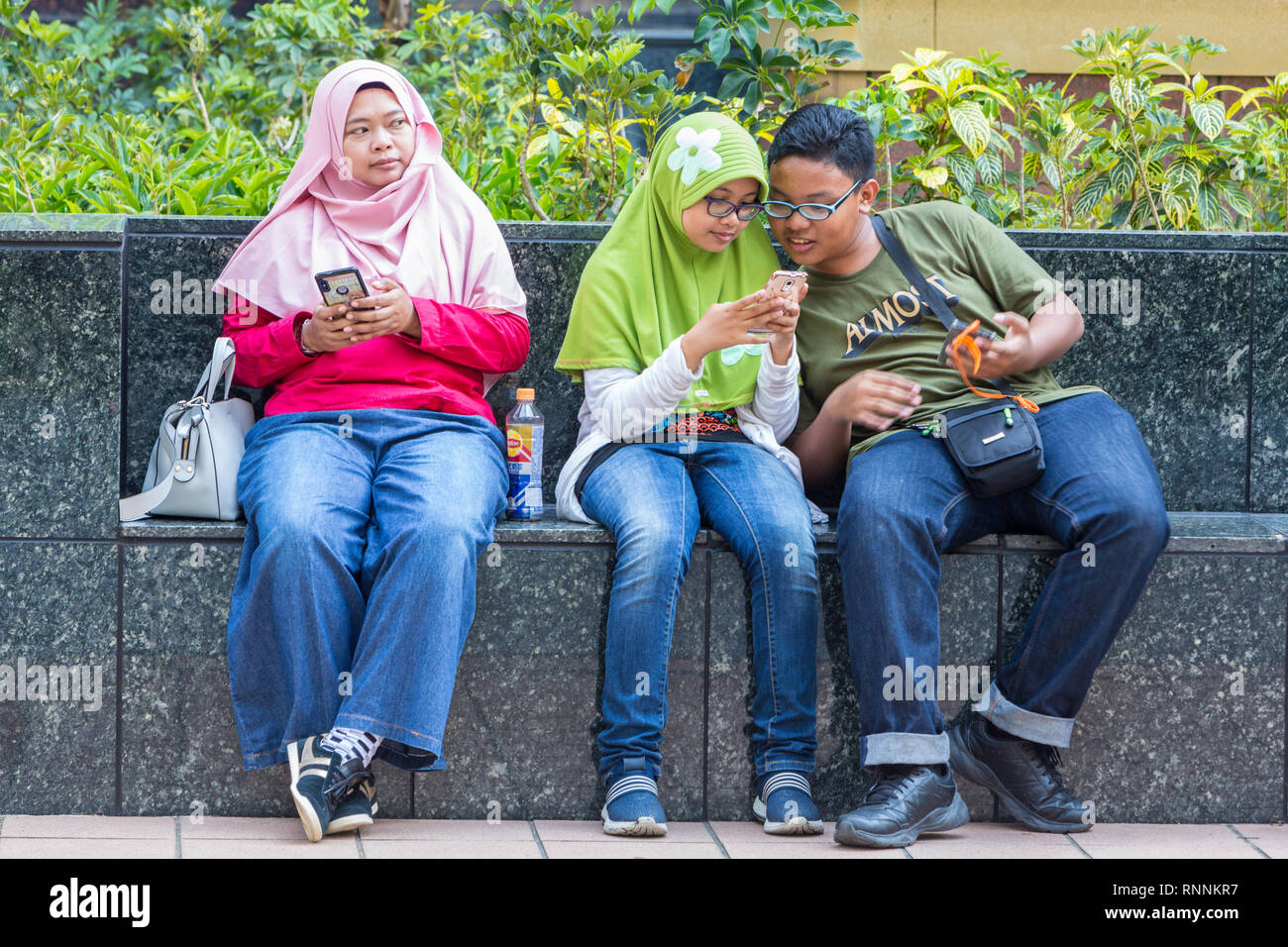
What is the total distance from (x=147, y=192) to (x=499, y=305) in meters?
1.40

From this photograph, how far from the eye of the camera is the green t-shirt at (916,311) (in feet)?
11.9

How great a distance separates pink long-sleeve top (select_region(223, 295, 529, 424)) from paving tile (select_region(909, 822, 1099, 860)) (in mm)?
1555

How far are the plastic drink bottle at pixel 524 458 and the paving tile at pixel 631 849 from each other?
87cm

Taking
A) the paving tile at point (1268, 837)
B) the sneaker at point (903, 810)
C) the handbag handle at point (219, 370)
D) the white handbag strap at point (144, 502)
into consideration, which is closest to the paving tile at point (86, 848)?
the white handbag strap at point (144, 502)

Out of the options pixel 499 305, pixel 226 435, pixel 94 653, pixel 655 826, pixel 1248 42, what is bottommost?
pixel 655 826

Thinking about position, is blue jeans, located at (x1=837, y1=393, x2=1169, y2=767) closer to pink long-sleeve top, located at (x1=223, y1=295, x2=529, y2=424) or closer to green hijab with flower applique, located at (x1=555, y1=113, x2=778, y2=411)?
green hijab with flower applique, located at (x1=555, y1=113, x2=778, y2=411)

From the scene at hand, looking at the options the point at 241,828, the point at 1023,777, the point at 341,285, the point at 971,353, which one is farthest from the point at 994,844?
the point at 341,285

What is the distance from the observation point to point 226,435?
11.3 feet

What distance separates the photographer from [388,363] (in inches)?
139

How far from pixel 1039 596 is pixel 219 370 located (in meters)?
2.11

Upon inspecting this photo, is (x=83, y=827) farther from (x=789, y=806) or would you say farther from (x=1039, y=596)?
(x=1039, y=596)

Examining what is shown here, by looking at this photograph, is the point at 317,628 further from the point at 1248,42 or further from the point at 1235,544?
the point at 1248,42

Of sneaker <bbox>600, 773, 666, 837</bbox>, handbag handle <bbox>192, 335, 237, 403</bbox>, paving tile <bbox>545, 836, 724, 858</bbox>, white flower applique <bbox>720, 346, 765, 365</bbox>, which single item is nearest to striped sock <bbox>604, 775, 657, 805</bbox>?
sneaker <bbox>600, 773, 666, 837</bbox>

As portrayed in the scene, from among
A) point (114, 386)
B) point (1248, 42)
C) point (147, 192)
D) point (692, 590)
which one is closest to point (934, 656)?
point (692, 590)
